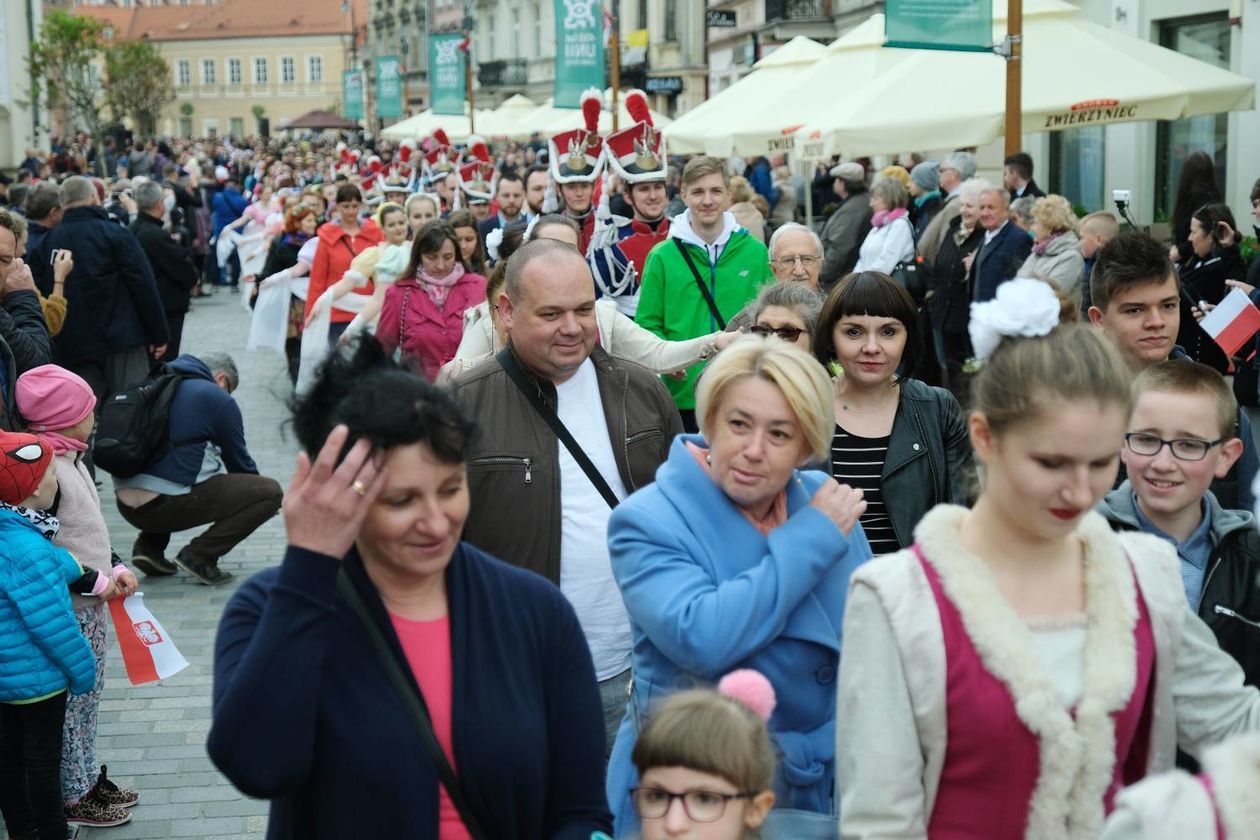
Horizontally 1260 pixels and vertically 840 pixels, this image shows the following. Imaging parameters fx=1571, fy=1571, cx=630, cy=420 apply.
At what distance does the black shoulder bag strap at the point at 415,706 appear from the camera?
8.30ft

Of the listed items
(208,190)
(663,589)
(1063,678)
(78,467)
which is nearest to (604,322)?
(78,467)

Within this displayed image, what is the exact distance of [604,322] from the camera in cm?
566

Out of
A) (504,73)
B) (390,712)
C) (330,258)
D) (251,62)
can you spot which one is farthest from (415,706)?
(251,62)

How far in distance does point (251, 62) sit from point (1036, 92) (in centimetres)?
12124

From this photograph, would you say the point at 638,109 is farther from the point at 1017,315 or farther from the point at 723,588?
the point at 1017,315

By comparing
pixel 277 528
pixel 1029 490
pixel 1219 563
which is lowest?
pixel 277 528

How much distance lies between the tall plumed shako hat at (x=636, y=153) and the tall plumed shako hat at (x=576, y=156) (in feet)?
0.37

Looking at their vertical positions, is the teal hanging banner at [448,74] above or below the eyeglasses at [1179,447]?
above

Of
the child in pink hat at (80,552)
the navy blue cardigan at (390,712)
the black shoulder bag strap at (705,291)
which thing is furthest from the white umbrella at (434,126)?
the navy blue cardigan at (390,712)

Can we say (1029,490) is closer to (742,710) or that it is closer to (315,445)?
(742,710)

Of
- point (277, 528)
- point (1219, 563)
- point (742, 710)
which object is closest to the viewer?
point (742, 710)

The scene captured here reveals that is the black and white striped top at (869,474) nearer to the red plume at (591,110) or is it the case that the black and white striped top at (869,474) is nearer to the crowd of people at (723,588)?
the crowd of people at (723,588)

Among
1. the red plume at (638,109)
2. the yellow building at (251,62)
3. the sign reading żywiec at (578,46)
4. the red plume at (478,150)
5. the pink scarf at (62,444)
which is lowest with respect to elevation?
the pink scarf at (62,444)

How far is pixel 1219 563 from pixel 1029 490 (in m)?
1.17
